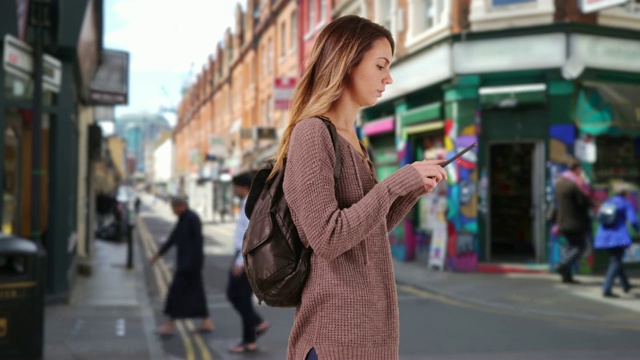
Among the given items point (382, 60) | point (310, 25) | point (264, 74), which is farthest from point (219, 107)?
point (382, 60)

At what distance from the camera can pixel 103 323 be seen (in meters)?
8.38

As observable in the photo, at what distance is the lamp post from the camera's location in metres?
6.47

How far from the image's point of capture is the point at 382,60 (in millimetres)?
1908

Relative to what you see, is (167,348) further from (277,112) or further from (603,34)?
(277,112)

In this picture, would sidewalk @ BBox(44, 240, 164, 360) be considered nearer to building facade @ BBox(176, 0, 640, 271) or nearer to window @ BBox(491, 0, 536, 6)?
building facade @ BBox(176, 0, 640, 271)

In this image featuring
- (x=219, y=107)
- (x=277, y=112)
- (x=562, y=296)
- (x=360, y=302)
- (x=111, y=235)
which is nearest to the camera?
(x=360, y=302)

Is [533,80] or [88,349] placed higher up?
[533,80]

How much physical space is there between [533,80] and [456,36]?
6.10ft

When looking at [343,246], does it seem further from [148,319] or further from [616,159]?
[616,159]

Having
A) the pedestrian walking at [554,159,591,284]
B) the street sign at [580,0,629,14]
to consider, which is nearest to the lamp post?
the pedestrian walking at [554,159,591,284]

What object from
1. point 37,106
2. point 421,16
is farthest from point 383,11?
point 37,106

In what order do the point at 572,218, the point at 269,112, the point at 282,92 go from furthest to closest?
1. the point at 269,112
2. the point at 282,92
3. the point at 572,218

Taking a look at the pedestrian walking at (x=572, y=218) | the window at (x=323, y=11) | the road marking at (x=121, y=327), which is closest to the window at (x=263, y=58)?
the window at (x=323, y=11)

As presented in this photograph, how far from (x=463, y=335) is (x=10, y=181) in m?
6.57
